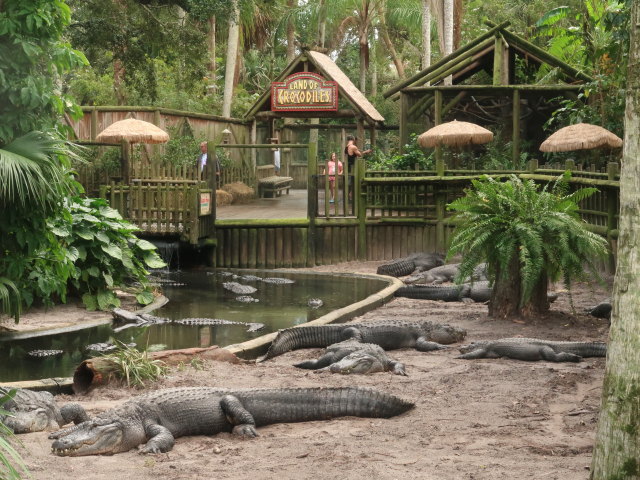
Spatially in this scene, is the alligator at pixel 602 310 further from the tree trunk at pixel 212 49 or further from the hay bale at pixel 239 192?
the tree trunk at pixel 212 49

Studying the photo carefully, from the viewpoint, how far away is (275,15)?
117 ft

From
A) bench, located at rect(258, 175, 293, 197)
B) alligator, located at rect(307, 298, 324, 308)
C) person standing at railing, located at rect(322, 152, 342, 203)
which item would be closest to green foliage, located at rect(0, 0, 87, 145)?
Result: alligator, located at rect(307, 298, 324, 308)

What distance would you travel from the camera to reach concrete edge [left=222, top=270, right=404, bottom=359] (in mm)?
8945

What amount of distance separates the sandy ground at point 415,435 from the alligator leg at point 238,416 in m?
0.09

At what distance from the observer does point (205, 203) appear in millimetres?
16828

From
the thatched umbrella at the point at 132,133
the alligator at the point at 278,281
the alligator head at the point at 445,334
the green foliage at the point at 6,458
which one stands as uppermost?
the thatched umbrella at the point at 132,133

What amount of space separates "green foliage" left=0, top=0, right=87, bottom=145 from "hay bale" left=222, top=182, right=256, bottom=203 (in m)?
15.0

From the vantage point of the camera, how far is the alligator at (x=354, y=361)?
8.03 meters

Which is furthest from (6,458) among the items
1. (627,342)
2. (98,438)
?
(627,342)

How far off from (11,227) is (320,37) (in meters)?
31.1

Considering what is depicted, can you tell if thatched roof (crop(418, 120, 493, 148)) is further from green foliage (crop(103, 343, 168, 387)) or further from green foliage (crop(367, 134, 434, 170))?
green foliage (crop(103, 343, 168, 387))

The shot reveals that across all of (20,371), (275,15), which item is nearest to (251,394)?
(20,371)

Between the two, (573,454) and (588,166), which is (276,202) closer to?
(588,166)

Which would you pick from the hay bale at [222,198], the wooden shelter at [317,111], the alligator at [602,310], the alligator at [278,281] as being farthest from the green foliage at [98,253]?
the wooden shelter at [317,111]
